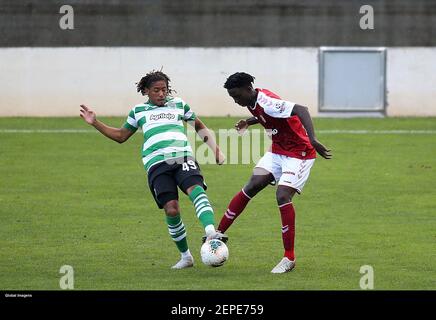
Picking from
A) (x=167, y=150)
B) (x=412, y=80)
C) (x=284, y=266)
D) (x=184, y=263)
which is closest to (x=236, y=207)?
(x=184, y=263)

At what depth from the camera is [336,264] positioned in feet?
39.9

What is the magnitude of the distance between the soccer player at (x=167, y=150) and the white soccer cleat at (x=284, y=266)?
0.94 m

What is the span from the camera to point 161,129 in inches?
464

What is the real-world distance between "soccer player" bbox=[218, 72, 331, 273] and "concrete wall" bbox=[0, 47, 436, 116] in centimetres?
1917

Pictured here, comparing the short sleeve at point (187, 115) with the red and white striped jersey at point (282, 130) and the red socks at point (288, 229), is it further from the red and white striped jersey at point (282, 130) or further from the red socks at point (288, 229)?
the red socks at point (288, 229)

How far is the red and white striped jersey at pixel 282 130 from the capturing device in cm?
1188

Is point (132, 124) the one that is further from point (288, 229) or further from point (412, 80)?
point (412, 80)

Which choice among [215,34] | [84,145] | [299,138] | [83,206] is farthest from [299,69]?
[299,138]

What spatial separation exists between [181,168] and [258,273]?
133 centimetres

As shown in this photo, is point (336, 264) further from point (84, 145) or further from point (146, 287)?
point (84, 145)

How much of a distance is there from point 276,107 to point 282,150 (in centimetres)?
60

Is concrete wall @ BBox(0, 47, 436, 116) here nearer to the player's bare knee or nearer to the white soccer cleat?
the player's bare knee

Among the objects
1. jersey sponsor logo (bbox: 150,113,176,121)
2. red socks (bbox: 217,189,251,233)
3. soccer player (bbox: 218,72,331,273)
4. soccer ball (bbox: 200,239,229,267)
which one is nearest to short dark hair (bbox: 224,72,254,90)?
soccer player (bbox: 218,72,331,273)

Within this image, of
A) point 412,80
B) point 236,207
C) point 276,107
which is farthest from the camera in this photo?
point 412,80
